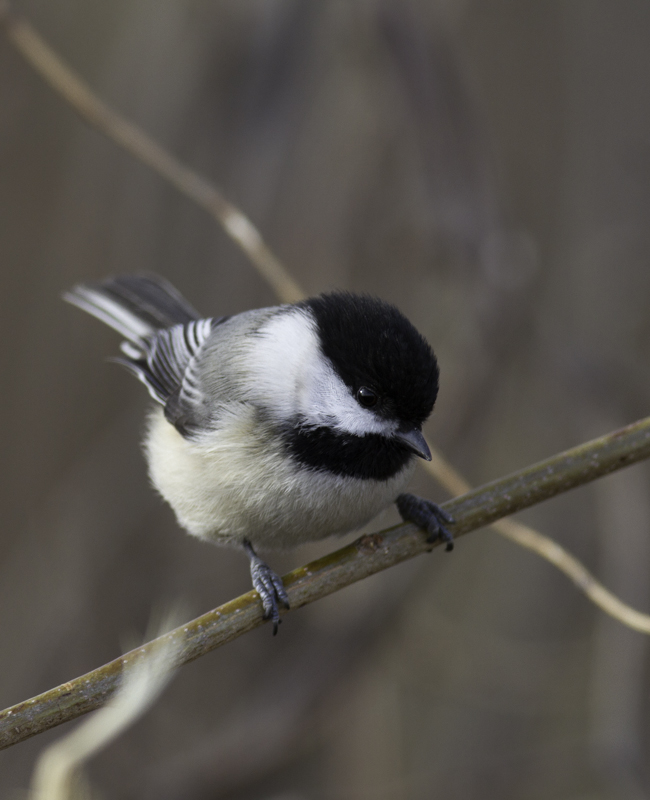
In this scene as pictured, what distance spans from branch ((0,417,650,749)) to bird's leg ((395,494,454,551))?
6cm

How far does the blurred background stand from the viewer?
214cm

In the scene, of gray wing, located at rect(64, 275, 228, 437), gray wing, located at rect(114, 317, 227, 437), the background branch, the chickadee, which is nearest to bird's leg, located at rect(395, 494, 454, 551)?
the chickadee

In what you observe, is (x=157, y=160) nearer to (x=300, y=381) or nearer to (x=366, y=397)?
(x=300, y=381)

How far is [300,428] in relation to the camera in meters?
1.44

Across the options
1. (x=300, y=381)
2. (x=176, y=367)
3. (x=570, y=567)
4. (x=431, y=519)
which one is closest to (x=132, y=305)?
(x=176, y=367)

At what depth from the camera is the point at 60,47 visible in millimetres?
2736

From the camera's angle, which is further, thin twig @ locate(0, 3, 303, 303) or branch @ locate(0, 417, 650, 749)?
thin twig @ locate(0, 3, 303, 303)

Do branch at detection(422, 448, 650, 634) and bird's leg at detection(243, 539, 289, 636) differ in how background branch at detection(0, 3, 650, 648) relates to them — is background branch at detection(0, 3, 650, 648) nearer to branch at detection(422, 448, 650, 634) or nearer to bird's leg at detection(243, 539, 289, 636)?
branch at detection(422, 448, 650, 634)

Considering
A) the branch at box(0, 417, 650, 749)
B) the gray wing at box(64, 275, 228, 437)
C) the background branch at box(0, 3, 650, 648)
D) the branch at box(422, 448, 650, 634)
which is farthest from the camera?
the gray wing at box(64, 275, 228, 437)

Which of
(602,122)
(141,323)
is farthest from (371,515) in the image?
(602,122)

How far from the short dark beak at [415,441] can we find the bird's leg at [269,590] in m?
0.33

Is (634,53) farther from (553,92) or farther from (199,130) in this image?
(199,130)

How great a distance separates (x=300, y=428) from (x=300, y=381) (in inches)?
3.9

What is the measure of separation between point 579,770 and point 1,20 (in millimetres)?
2635
